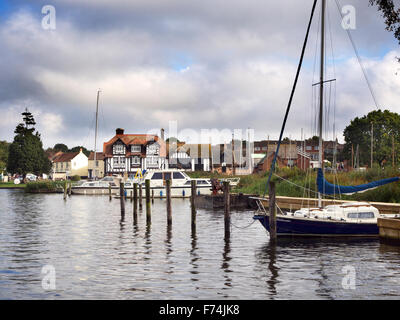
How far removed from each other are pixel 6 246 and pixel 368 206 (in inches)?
737

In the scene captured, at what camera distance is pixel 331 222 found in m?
27.1

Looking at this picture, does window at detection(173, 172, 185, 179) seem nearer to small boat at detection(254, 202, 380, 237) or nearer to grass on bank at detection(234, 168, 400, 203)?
grass on bank at detection(234, 168, 400, 203)

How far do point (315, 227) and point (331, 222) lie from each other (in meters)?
0.84

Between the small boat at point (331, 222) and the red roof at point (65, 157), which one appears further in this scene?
the red roof at point (65, 157)

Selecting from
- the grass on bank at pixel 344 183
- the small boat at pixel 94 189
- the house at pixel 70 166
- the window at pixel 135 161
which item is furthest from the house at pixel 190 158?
the grass on bank at pixel 344 183

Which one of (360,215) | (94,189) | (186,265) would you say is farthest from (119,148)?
(186,265)

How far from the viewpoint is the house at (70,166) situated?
151 meters

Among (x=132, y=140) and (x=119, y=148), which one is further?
(x=132, y=140)

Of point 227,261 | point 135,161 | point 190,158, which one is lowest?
point 227,261

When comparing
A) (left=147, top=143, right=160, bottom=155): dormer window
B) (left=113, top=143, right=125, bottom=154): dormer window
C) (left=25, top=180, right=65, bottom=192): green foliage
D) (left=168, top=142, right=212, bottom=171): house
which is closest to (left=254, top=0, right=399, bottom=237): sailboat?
(left=25, top=180, right=65, bottom=192): green foliage

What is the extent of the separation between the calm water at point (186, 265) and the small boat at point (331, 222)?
0.67 m

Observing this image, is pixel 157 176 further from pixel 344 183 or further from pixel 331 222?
pixel 331 222

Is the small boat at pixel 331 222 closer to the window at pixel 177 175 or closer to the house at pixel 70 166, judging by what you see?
the window at pixel 177 175
